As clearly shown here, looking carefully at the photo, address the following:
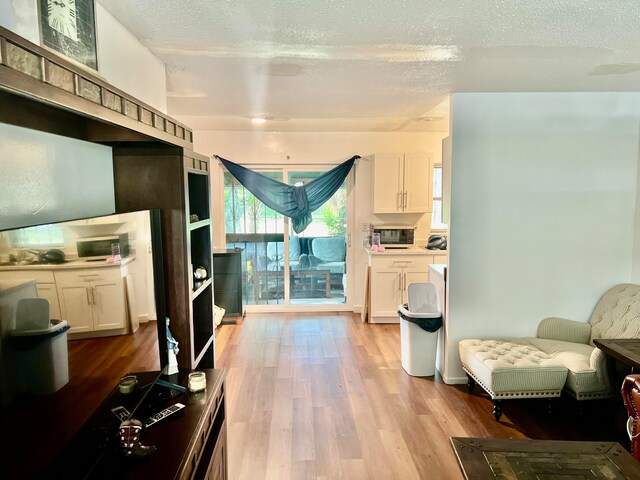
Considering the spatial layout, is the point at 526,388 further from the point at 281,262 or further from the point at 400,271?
the point at 281,262

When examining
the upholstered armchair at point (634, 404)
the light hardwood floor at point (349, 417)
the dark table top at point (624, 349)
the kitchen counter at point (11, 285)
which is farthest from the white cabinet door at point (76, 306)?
the dark table top at point (624, 349)

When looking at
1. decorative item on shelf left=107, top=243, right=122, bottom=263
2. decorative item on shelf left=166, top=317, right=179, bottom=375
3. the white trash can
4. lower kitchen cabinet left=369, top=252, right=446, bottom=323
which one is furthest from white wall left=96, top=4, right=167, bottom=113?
lower kitchen cabinet left=369, top=252, right=446, bottom=323

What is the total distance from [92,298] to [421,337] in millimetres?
2967

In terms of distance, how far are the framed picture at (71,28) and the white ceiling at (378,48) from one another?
0.22m

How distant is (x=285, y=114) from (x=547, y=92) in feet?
7.84

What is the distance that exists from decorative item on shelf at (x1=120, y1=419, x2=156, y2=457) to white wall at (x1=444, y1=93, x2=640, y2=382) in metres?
2.74

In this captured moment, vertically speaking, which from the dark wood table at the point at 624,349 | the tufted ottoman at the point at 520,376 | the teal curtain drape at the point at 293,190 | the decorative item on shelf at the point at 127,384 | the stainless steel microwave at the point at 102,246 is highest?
the teal curtain drape at the point at 293,190

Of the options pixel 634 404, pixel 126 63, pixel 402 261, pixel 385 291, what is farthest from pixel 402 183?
pixel 126 63

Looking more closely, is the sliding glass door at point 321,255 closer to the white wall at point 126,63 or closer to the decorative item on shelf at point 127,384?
the white wall at point 126,63

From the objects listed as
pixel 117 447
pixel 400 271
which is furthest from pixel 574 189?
pixel 117 447

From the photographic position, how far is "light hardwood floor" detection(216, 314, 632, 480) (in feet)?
7.97

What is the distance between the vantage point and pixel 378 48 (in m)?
2.16

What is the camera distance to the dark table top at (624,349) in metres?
2.39

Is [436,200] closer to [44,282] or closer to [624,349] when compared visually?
[624,349]
